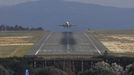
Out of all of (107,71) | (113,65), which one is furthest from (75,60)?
(107,71)

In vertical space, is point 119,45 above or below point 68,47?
below

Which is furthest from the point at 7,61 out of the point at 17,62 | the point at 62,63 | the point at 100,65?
the point at 100,65

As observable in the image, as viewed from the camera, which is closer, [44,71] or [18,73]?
[44,71]

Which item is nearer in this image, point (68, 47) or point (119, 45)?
point (68, 47)

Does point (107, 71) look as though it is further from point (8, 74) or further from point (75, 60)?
point (75, 60)

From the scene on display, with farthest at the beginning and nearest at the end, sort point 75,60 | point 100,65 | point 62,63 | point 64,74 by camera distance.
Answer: point 75,60
point 62,63
point 100,65
point 64,74

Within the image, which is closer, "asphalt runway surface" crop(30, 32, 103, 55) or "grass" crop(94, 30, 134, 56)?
"asphalt runway surface" crop(30, 32, 103, 55)

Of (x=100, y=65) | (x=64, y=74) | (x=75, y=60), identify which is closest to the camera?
(x=64, y=74)

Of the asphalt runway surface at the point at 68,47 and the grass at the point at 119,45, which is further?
the grass at the point at 119,45

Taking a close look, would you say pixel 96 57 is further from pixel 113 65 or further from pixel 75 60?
Result: pixel 113 65
